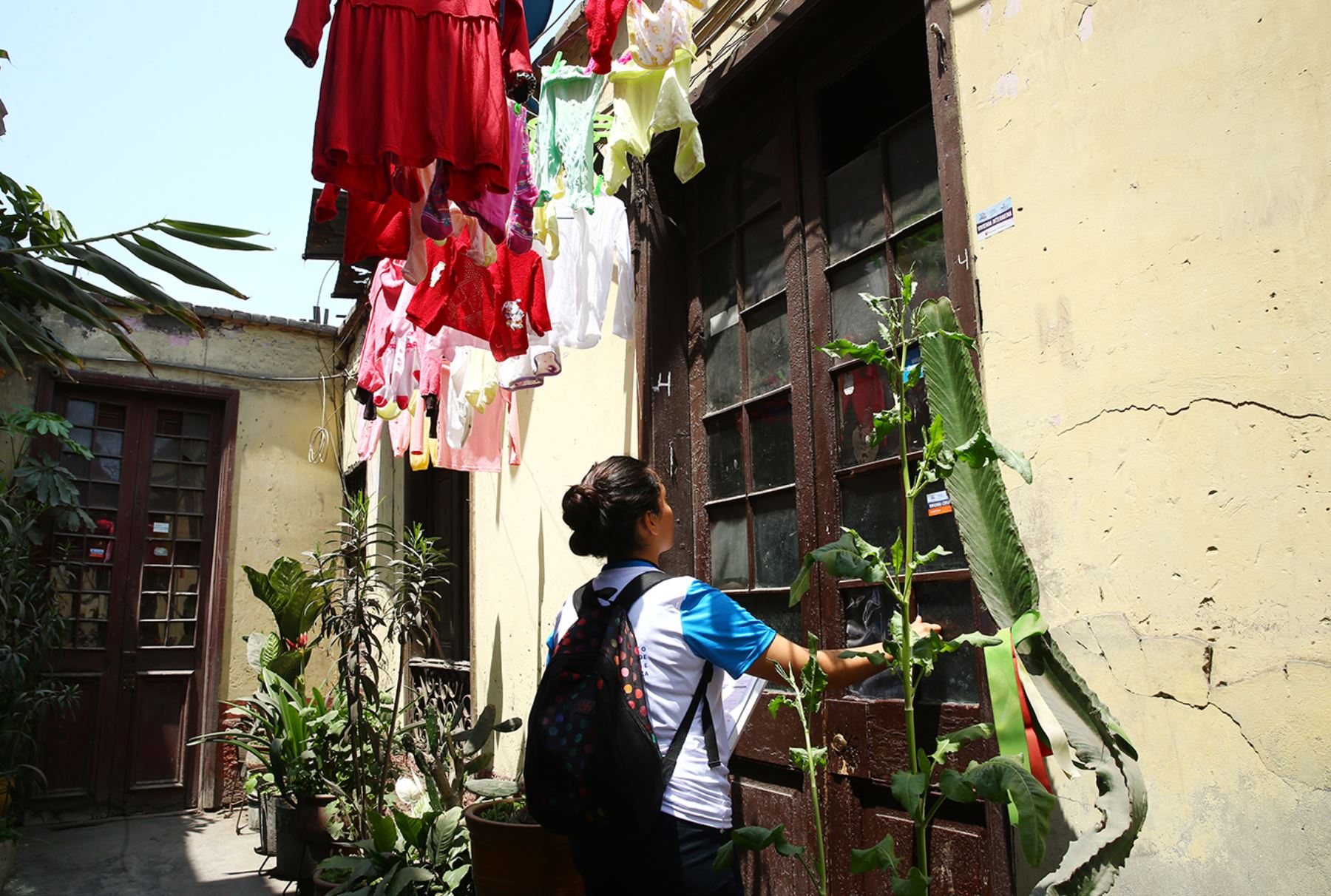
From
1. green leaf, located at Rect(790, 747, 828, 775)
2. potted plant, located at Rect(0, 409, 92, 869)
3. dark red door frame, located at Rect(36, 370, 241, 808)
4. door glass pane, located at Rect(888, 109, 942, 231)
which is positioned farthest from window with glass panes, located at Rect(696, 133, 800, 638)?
dark red door frame, located at Rect(36, 370, 241, 808)

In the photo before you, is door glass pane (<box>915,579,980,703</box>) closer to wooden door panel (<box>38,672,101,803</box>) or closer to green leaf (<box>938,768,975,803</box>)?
green leaf (<box>938,768,975,803</box>)

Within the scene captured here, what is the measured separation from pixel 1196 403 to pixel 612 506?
1.24 m

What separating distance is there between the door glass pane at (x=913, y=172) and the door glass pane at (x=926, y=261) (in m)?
0.05

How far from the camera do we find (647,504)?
6.92 ft

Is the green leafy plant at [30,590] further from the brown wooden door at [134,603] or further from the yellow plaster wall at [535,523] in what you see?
the yellow plaster wall at [535,523]

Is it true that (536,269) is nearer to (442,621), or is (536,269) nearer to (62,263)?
(62,263)

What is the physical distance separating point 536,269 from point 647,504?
6.03 ft

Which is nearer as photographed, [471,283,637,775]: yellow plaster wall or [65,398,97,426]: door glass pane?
[471,283,637,775]: yellow plaster wall

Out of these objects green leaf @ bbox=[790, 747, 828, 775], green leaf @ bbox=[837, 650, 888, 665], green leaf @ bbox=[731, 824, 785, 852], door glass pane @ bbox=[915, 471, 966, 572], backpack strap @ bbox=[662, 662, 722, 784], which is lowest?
green leaf @ bbox=[731, 824, 785, 852]

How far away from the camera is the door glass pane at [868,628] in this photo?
2674 mm

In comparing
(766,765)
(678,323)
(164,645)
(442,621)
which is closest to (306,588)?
(442,621)

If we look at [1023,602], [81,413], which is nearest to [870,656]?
[1023,602]

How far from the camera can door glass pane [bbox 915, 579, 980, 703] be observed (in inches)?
94.4

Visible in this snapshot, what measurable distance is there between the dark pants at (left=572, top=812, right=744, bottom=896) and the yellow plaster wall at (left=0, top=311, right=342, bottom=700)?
6.51 m
